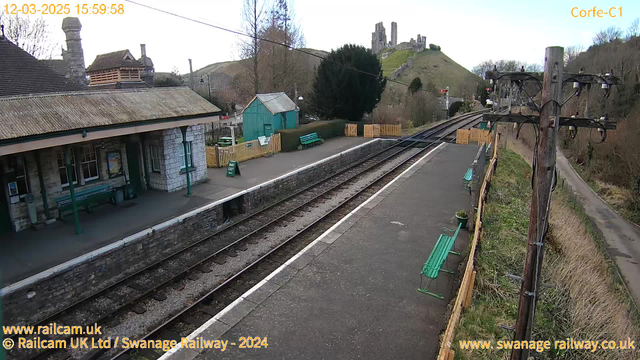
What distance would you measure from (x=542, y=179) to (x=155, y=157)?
521 inches

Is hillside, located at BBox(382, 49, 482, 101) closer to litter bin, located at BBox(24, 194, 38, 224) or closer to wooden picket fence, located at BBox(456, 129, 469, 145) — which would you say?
wooden picket fence, located at BBox(456, 129, 469, 145)

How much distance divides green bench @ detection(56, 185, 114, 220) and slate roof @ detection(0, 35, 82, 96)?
159 inches

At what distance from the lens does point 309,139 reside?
81.3ft

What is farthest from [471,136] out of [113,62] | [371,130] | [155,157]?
[113,62]

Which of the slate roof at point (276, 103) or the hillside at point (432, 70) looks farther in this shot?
the hillside at point (432, 70)

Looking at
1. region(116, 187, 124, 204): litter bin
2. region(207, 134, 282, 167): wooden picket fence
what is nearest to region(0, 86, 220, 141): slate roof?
region(116, 187, 124, 204): litter bin

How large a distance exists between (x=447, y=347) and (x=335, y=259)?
416cm

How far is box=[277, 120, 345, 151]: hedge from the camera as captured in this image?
75.2ft

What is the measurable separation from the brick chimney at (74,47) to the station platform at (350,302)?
48.1ft

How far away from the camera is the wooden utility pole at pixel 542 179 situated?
14.1 ft

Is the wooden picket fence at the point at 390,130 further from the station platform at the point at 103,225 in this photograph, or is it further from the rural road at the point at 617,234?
the station platform at the point at 103,225

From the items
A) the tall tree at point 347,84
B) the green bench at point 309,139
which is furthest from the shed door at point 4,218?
the tall tree at point 347,84

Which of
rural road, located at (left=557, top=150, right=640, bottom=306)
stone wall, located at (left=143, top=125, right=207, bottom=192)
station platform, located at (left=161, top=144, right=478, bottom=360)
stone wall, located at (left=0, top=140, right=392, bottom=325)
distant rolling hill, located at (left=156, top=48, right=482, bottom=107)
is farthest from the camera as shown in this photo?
distant rolling hill, located at (left=156, top=48, right=482, bottom=107)

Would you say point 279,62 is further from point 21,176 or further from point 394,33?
point 394,33
